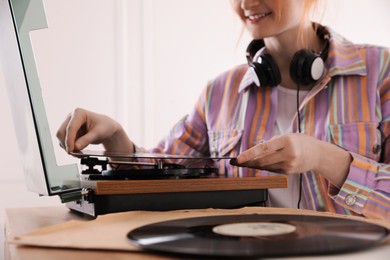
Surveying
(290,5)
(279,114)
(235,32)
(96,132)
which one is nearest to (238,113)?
(279,114)

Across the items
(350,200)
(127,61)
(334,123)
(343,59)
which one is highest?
(127,61)

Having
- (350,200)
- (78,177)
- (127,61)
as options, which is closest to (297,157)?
(350,200)

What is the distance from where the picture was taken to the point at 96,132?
1.13 metres

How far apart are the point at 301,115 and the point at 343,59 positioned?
160 mm

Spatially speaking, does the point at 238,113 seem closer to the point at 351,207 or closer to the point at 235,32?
the point at 351,207

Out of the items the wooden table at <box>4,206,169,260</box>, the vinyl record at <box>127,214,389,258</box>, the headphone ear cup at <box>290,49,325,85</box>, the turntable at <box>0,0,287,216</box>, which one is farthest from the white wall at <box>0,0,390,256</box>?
the vinyl record at <box>127,214,389,258</box>

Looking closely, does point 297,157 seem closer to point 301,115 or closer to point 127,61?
point 301,115

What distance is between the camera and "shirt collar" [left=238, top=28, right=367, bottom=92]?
1.23m

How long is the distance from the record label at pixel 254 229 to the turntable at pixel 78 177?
0.20 metres

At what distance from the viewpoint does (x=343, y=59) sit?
1.25 meters

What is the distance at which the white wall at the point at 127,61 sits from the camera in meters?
2.56

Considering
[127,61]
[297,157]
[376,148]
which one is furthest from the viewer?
[127,61]

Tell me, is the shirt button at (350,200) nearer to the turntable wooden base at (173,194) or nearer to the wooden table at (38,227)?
the turntable wooden base at (173,194)

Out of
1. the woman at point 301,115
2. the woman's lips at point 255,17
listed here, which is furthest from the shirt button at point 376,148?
the woman's lips at point 255,17
